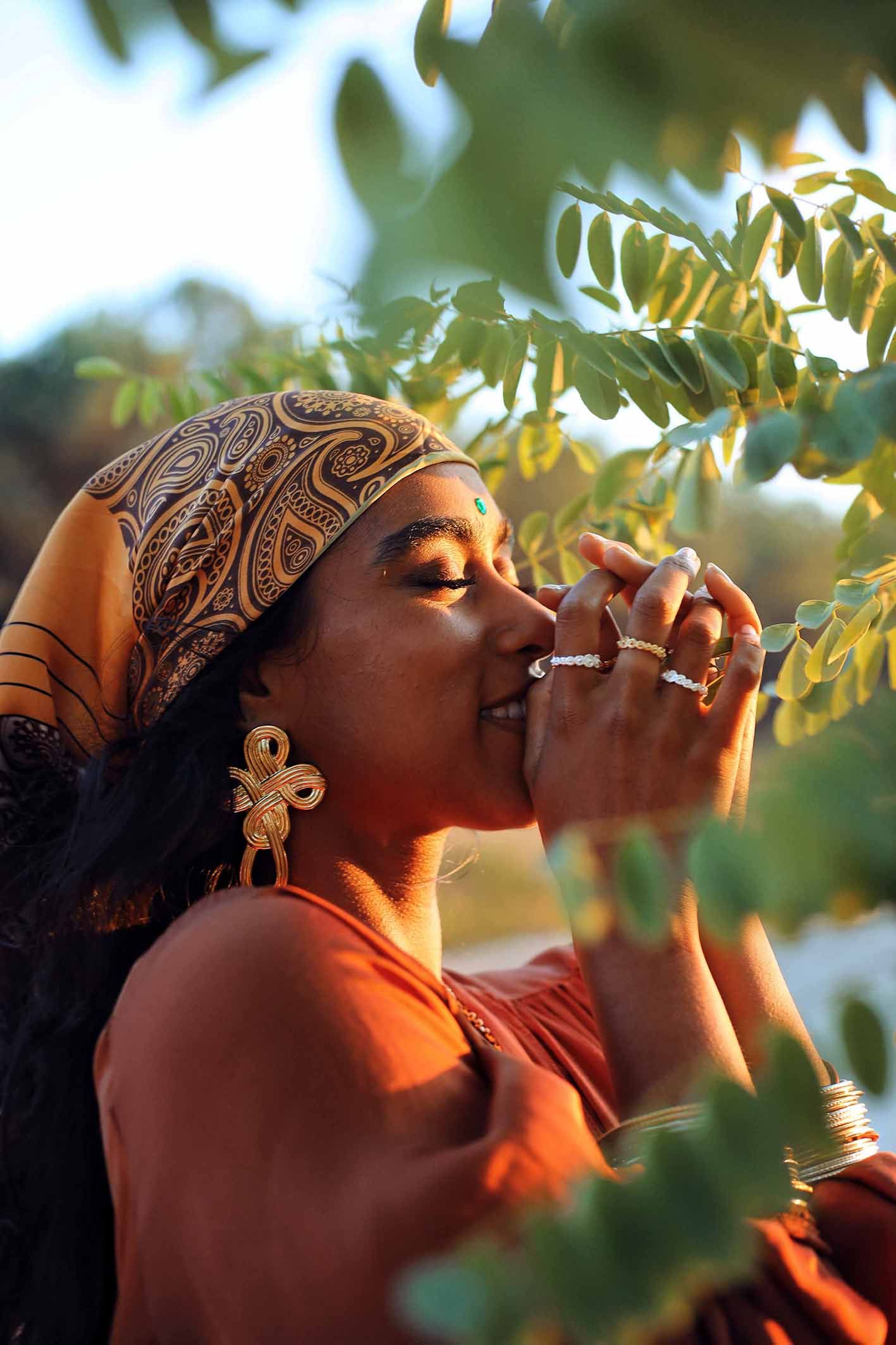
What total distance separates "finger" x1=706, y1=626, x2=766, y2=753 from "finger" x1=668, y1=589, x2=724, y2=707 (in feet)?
0.11

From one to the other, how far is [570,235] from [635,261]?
32 centimetres

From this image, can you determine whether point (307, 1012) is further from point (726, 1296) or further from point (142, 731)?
point (142, 731)

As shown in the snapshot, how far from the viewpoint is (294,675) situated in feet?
6.28

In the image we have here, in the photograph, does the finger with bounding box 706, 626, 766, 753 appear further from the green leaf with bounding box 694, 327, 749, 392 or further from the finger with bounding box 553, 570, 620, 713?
the green leaf with bounding box 694, 327, 749, 392

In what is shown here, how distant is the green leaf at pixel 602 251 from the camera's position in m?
1.65

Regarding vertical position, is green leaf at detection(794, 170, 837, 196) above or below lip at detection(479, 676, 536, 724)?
above

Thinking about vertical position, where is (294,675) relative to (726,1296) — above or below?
above

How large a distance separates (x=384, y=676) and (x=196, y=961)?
1.83ft

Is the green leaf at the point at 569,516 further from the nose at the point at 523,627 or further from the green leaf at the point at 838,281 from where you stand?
the green leaf at the point at 838,281

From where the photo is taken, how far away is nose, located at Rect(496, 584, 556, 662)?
187 cm

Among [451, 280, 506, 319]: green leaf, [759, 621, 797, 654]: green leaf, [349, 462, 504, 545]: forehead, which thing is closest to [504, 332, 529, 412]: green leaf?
[451, 280, 506, 319]: green leaf

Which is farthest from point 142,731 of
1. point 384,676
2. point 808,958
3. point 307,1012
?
point 808,958

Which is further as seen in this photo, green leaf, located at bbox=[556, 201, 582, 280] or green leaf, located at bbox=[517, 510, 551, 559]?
green leaf, located at bbox=[517, 510, 551, 559]

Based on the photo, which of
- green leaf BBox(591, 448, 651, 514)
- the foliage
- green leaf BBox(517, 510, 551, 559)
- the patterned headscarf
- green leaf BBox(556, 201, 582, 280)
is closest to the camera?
the foliage
